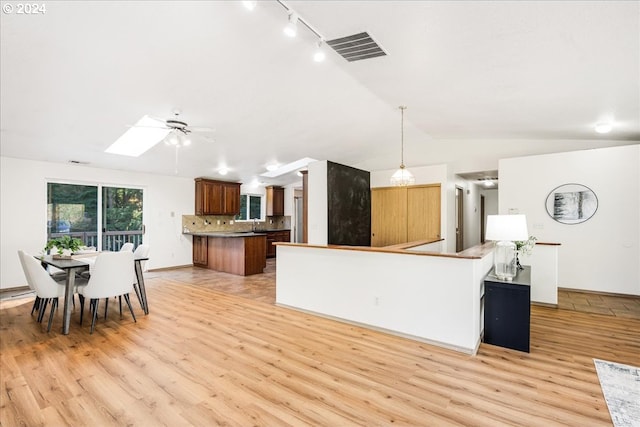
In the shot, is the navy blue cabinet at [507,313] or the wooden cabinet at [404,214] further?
the wooden cabinet at [404,214]

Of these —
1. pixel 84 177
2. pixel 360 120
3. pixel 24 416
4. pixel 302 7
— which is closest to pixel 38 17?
pixel 302 7

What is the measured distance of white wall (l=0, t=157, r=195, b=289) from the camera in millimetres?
5383

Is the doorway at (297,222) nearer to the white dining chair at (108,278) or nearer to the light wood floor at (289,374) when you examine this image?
the light wood floor at (289,374)

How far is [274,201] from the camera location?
1005 cm

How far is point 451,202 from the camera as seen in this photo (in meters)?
6.99

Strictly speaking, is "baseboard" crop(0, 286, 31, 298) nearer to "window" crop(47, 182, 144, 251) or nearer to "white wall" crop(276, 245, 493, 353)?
"window" crop(47, 182, 144, 251)

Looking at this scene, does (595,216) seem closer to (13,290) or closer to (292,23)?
(292,23)

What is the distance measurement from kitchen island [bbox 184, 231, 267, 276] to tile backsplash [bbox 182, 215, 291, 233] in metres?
0.31

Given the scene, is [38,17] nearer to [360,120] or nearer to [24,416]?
[24,416]

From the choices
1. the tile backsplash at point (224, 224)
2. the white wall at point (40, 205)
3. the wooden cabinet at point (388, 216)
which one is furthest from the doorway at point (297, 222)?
the white wall at point (40, 205)

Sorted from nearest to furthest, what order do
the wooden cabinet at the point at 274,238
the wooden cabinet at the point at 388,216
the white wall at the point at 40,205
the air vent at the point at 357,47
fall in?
the air vent at the point at 357,47
the white wall at the point at 40,205
the wooden cabinet at the point at 388,216
the wooden cabinet at the point at 274,238

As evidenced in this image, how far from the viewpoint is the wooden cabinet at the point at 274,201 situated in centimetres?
1002

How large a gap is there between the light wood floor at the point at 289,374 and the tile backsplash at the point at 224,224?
4.26 meters

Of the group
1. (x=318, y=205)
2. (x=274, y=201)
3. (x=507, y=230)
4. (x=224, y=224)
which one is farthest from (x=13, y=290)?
(x=507, y=230)
